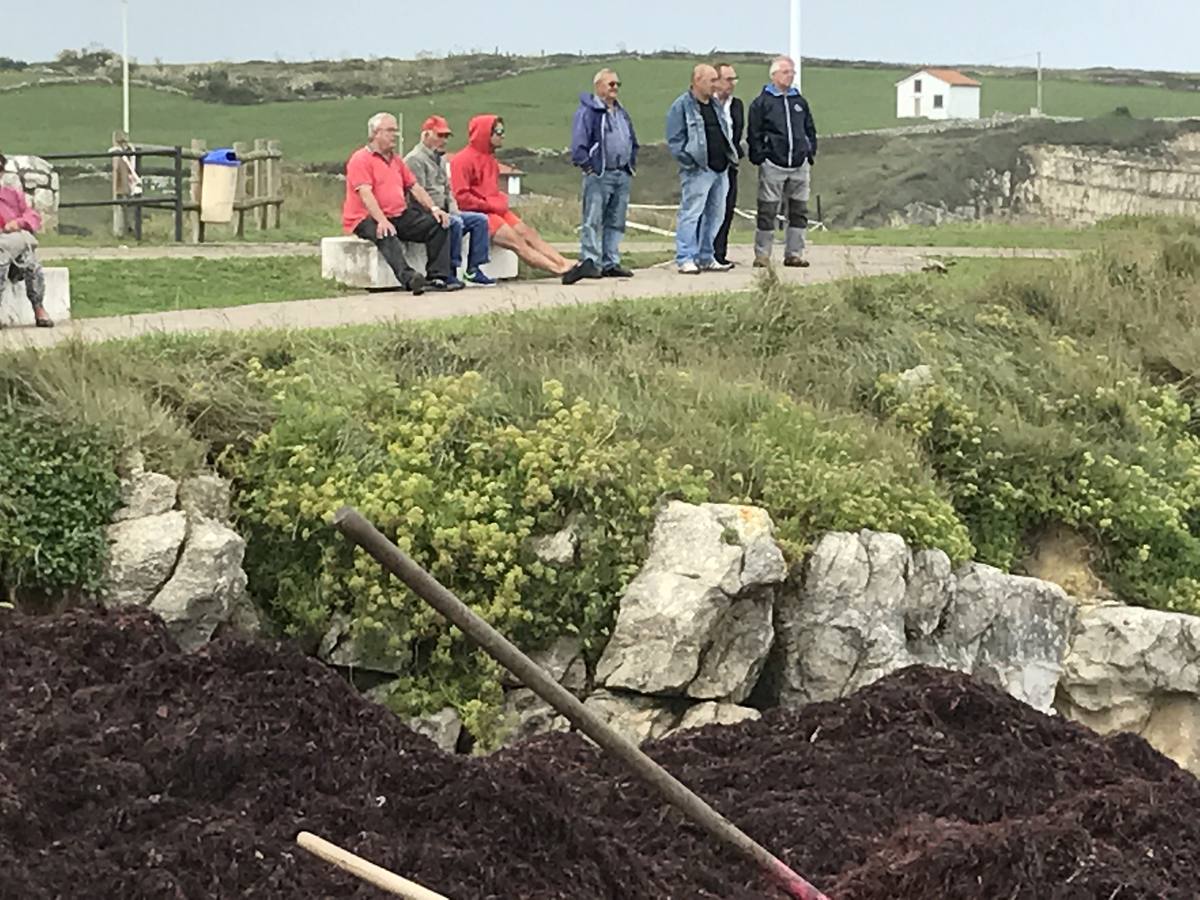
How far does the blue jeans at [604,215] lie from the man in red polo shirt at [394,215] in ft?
4.64

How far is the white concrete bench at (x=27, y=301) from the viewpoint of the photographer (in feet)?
38.4

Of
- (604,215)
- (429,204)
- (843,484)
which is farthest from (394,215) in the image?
(843,484)

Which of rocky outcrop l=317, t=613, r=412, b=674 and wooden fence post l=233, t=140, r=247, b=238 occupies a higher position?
wooden fence post l=233, t=140, r=247, b=238

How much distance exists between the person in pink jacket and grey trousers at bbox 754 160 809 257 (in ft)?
21.9

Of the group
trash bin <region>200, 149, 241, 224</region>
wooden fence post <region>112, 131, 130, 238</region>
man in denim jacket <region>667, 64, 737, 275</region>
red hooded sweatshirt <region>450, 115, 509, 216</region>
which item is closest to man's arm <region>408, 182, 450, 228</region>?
red hooded sweatshirt <region>450, 115, 509, 216</region>

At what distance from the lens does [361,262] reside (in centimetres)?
1469

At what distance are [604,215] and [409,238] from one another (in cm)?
200

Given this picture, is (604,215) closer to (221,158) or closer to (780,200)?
(780,200)

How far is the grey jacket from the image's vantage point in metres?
14.7

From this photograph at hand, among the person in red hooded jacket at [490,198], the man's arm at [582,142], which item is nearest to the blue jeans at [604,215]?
the man's arm at [582,142]

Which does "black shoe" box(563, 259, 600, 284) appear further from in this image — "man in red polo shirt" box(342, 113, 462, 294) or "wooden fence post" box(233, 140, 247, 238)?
"wooden fence post" box(233, 140, 247, 238)

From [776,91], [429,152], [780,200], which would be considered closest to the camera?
[429,152]

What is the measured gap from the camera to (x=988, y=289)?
1405 cm

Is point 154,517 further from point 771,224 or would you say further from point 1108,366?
point 771,224
